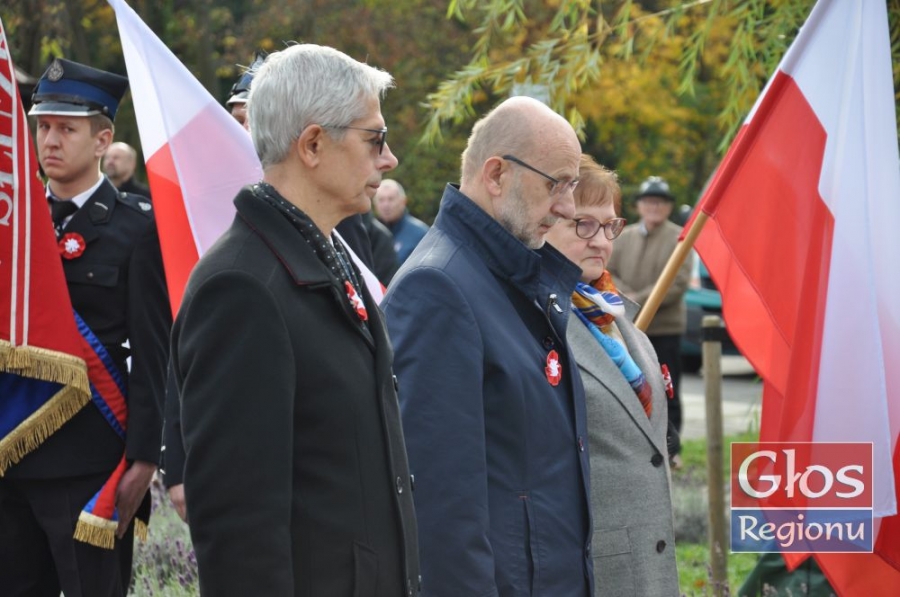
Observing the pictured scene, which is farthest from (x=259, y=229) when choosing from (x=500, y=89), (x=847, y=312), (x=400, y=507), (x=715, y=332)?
(x=715, y=332)

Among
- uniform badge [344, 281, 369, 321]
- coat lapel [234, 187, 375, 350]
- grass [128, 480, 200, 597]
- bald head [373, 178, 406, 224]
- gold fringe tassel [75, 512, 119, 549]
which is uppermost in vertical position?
bald head [373, 178, 406, 224]

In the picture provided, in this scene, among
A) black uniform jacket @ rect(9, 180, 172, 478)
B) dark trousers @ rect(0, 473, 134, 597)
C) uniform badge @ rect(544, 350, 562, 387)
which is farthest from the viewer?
black uniform jacket @ rect(9, 180, 172, 478)

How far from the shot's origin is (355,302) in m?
2.72

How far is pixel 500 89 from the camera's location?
6676 mm

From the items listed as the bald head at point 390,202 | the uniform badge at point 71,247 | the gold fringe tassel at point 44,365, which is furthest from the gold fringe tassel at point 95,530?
the bald head at point 390,202

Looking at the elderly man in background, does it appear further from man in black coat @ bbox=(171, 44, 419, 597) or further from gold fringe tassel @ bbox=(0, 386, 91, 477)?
man in black coat @ bbox=(171, 44, 419, 597)

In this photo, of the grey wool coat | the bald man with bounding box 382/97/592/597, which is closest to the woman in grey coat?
the grey wool coat

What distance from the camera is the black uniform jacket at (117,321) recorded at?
4613 mm

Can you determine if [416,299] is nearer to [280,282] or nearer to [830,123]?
[280,282]

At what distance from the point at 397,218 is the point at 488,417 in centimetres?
944

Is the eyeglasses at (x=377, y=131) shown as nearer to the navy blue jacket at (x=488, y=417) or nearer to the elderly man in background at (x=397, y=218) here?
the navy blue jacket at (x=488, y=417)

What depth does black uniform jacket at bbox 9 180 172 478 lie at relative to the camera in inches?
182

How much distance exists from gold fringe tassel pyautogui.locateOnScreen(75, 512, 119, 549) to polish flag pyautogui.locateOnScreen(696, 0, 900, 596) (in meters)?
2.20

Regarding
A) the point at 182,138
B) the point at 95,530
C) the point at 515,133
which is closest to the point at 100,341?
the point at 95,530
